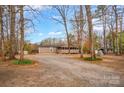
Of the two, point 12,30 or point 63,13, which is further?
point 63,13

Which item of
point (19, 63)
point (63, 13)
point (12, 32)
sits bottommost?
point (19, 63)

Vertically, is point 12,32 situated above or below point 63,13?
below

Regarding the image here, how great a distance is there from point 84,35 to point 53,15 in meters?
0.44

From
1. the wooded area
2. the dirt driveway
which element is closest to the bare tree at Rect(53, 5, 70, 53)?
the wooded area

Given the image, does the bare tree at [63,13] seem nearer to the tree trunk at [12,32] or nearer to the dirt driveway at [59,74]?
the dirt driveway at [59,74]

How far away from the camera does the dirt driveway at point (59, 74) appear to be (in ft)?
17.2

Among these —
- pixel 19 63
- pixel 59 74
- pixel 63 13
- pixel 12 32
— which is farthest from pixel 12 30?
pixel 59 74

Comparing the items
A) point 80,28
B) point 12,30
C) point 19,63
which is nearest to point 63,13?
point 80,28

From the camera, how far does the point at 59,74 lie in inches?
210

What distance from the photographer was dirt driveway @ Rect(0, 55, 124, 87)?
17.2 ft

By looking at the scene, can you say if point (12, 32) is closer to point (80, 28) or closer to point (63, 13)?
point (63, 13)

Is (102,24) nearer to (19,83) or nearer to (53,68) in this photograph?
(53,68)
